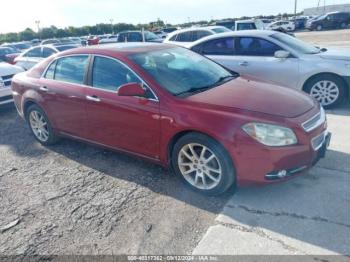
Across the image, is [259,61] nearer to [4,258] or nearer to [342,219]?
[342,219]

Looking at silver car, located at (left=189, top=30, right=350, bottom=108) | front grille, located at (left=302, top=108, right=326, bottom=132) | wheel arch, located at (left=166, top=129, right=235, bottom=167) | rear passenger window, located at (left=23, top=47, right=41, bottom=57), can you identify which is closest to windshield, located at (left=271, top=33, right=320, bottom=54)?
silver car, located at (left=189, top=30, right=350, bottom=108)

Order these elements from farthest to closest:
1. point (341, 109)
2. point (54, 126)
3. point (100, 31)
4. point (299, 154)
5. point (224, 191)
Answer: point (100, 31) < point (341, 109) < point (54, 126) < point (224, 191) < point (299, 154)

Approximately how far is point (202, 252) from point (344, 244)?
44.8 inches

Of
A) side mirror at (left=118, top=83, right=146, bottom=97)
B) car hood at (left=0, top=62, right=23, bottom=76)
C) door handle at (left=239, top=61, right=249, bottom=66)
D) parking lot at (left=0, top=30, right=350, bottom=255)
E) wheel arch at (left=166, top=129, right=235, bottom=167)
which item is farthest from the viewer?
car hood at (left=0, top=62, right=23, bottom=76)

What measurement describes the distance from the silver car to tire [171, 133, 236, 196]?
2.93m

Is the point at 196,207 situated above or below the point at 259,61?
below

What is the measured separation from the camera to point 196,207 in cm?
322

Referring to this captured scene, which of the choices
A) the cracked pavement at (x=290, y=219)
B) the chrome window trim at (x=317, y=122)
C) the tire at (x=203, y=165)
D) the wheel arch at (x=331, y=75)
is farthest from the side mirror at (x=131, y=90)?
the wheel arch at (x=331, y=75)

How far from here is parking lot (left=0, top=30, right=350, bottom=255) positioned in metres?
2.70

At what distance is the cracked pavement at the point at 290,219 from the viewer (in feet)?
8.49

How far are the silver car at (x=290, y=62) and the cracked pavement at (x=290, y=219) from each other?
2.57m

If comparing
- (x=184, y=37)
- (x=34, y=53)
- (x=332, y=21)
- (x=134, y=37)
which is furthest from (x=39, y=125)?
(x=332, y=21)

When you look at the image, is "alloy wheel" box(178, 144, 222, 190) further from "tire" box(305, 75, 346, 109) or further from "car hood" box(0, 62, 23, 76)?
"car hood" box(0, 62, 23, 76)

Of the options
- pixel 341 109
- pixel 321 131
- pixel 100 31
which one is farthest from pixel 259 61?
pixel 100 31
